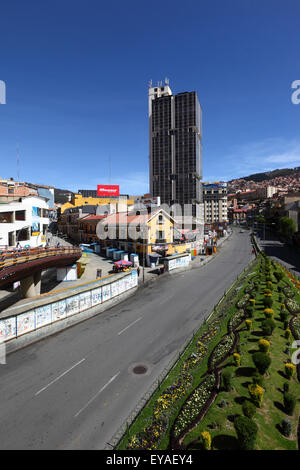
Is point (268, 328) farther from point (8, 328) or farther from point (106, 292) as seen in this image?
point (8, 328)

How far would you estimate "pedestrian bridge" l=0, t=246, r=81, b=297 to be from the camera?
72.0 feet

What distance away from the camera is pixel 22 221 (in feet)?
120

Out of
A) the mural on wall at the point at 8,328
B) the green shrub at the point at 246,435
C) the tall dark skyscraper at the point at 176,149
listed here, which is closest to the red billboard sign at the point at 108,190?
the tall dark skyscraper at the point at 176,149

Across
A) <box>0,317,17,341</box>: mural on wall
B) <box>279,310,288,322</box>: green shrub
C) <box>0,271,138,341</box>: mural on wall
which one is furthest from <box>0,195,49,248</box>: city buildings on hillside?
<box>279,310,288,322</box>: green shrub

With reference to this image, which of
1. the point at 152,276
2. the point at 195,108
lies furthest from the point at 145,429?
the point at 195,108

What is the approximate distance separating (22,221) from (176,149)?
371ft

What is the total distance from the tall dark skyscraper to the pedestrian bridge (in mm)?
104297

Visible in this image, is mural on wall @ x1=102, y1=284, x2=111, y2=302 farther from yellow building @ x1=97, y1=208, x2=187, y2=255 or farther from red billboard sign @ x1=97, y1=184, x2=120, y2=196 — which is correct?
red billboard sign @ x1=97, y1=184, x2=120, y2=196

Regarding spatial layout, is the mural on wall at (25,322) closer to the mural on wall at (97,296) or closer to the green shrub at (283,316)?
the mural on wall at (97,296)

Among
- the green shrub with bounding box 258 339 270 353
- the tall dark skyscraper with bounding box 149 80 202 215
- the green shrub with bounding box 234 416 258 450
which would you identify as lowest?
the green shrub with bounding box 234 416 258 450

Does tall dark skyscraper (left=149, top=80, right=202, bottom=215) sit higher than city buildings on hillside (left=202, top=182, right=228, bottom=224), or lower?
higher

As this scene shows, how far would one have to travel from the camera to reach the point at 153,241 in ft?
183
